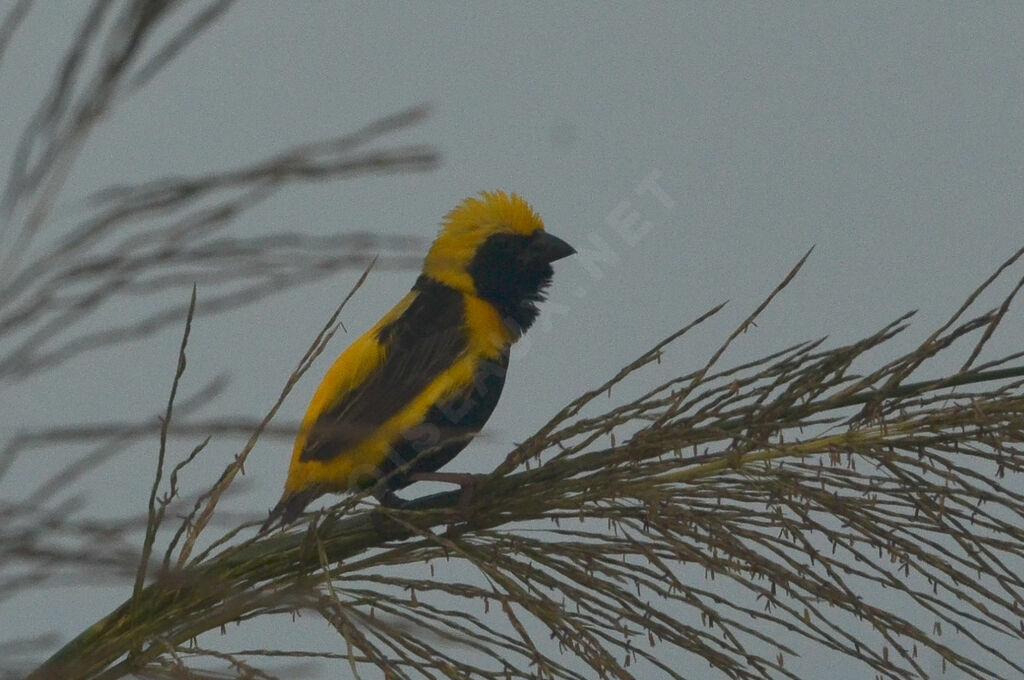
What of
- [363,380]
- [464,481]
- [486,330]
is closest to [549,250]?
[486,330]

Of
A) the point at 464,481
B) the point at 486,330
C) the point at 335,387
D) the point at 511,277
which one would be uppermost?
the point at 511,277

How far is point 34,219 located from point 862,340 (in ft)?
6.31

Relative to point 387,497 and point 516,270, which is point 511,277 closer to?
point 516,270

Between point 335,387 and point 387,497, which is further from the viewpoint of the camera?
point 335,387

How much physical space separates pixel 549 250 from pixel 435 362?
92 centimetres

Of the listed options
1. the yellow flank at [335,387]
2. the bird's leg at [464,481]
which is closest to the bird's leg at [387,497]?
A: the yellow flank at [335,387]

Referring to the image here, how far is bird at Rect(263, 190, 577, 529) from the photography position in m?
4.29

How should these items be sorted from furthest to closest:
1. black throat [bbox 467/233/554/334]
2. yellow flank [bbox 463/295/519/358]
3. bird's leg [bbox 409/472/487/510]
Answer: black throat [bbox 467/233/554/334], yellow flank [bbox 463/295/519/358], bird's leg [bbox 409/472/487/510]

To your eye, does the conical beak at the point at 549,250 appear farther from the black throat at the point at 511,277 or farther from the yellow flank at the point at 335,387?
the yellow flank at the point at 335,387

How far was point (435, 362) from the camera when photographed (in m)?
4.56

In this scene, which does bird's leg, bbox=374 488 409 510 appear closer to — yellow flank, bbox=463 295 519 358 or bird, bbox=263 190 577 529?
bird, bbox=263 190 577 529

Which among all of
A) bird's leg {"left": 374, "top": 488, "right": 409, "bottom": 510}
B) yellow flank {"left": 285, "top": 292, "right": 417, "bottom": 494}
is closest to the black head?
yellow flank {"left": 285, "top": 292, "right": 417, "bottom": 494}

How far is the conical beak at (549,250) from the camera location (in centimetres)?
525

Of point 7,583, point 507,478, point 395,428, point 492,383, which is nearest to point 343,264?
point 7,583
